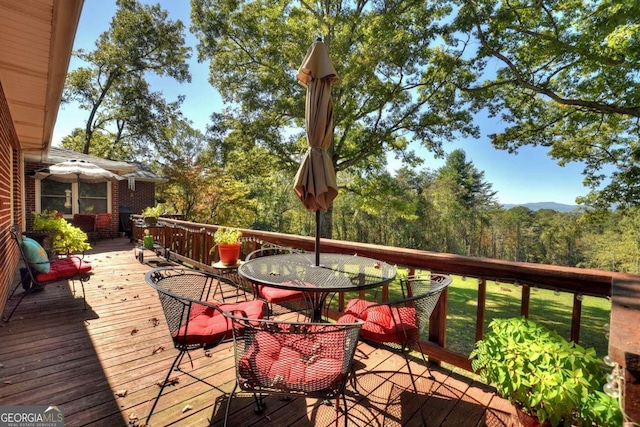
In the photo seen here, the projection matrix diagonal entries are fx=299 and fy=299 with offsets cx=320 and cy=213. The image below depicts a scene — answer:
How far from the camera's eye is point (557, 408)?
1.37 metres

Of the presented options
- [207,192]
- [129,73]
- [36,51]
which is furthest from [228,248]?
[129,73]

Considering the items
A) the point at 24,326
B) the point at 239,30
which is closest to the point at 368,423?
the point at 24,326

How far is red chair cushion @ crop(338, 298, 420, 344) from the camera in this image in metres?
1.93

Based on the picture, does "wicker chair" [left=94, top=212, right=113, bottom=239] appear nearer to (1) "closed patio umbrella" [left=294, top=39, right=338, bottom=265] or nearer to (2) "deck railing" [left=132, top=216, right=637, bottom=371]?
(2) "deck railing" [left=132, top=216, right=637, bottom=371]

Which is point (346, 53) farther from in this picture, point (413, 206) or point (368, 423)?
point (368, 423)

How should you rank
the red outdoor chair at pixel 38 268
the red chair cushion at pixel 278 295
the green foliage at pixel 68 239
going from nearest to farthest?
1. the red chair cushion at pixel 278 295
2. the red outdoor chair at pixel 38 268
3. the green foliage at pixel 68 239

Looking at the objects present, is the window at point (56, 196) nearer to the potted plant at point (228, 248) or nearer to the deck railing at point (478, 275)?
the potted plant at point (228, 248)

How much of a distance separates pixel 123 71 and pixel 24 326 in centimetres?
1869

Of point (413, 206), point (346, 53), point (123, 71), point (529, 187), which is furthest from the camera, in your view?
point (529, 187)

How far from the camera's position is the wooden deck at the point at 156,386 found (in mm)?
1952

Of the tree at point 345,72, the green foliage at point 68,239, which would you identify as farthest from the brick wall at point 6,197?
the tree at point 345,72

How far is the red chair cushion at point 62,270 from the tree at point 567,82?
933 centimetres

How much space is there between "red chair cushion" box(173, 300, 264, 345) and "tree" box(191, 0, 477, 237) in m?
7.55

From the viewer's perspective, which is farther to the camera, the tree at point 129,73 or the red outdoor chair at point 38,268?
the tree at point 129,73
